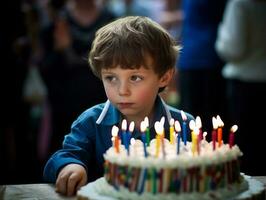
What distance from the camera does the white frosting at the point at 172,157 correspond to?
2.31 meters

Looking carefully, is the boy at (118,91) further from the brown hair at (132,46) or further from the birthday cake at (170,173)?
the birthday cake at (170,173)

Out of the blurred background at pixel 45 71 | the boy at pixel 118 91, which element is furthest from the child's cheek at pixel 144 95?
the blurred background at pixel 45 71

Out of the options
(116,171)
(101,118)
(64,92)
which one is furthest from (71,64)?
(116,171)

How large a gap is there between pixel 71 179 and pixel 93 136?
1.13 feet

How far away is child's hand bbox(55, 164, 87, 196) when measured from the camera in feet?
8.68

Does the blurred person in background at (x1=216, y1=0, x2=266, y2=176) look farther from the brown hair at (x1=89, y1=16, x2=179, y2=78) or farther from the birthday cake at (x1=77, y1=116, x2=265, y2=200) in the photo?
the birthday cake at (x1=77, y1=116, x2=265, y2=200)

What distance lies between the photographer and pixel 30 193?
109 inches

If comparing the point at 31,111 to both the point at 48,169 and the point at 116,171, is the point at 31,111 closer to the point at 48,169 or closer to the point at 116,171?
the point at 48,169

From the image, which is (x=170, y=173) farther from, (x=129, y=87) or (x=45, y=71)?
(x=45, y=71)

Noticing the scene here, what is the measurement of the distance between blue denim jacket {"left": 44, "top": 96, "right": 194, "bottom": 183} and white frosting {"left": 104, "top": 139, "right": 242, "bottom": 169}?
0.41 metres

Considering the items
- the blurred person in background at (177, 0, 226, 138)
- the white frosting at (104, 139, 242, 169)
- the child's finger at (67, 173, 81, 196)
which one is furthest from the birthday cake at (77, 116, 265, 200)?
the blurred person in background at (177, 0, 226, 138)

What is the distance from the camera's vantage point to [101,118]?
2943 mm

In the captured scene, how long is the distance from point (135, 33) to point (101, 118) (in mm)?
381

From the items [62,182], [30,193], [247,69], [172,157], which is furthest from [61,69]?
[172,157]
